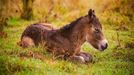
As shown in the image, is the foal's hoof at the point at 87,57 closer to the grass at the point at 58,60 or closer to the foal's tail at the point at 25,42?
the grass at the point at 58,60

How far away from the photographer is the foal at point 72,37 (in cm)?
634

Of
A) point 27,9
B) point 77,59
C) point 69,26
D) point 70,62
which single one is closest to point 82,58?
point 77,59

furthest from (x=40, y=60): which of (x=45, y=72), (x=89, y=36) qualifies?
(x=89, y=36)

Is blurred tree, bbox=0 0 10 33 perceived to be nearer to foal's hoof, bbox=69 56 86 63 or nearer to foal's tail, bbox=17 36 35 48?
foal's tail, bbox=17 36 35 48

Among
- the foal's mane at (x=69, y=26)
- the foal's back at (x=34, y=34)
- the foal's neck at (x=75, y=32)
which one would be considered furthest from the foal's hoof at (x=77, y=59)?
the foal's back at (x=34, y=34)

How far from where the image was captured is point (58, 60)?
6.29 m

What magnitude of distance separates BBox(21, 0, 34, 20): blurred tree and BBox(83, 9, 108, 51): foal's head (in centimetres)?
61

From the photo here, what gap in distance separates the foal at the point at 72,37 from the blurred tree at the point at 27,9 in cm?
24

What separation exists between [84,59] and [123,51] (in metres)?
0.45

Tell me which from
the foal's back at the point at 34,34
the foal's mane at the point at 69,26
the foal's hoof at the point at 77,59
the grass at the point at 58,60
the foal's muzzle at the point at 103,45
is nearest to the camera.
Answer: the grass at the point at 58,60

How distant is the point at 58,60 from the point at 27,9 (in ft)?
2.22

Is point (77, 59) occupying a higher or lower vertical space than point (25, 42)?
lower

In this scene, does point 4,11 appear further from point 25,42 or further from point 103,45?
point 103,45

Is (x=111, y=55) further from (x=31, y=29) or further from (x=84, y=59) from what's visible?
(x=31, y=29)
